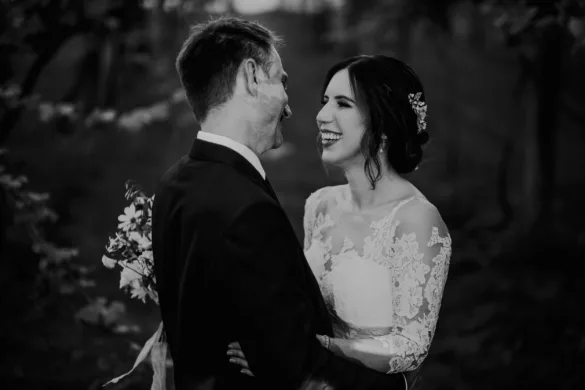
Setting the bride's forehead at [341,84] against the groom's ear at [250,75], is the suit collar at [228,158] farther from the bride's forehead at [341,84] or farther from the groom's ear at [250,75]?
the bride's forehead at [341,84]

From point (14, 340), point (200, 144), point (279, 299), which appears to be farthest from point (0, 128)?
point (279, 299)

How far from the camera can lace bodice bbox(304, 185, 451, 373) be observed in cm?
268

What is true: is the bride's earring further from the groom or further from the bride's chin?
the groom

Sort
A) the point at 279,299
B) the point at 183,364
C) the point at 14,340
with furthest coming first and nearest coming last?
the point at 14,340 < the point at 183,364 < the point at 279,299

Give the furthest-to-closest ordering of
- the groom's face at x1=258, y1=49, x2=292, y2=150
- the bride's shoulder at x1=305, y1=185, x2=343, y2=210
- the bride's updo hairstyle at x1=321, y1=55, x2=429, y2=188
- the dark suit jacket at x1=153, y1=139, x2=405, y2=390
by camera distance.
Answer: the bride's shoulder at x1=305, y1=185, x2=343, y2=210 < the bride's updo hairstyle at x1=321, y1=55, x2=429, y2=188 < the groom's face at x1=258, y1=49, x2=292, y2=150 < the dark suit jacket at x1=153, y1=139, x2=405, y2=390

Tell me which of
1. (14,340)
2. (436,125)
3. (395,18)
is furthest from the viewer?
(436,125)

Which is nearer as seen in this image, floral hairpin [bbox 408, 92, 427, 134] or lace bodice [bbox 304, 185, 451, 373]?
lace bodice [bbox 304, 185, 451, 373]

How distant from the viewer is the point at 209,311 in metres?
2.15

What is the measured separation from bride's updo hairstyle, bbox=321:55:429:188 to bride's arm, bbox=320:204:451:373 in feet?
1.38

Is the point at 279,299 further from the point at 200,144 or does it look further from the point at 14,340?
the point at 14,340

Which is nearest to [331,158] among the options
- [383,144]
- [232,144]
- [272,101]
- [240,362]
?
[383,144]

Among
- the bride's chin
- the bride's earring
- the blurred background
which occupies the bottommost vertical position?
the blurred background

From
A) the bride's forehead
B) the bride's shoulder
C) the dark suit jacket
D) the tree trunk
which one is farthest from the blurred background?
the dark suit jacket

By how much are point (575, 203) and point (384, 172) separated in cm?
1037
